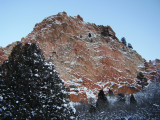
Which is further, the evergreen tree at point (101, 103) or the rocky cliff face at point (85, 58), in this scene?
the rocky cliff face at point (85, 58)

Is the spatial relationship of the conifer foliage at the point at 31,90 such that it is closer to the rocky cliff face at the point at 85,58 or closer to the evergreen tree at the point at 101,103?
the evergreen tree at the point at 101,103

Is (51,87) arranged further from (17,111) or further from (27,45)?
(27,45)

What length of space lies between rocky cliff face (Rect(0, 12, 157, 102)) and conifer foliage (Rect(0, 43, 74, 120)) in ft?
89.8

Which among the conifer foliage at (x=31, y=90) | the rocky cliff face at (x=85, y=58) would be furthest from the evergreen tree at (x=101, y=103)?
the conifer foliage at (x=31, y=90)

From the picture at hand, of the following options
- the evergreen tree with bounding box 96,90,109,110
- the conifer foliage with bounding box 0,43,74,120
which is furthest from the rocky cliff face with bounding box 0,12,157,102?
the conifer foliage with bounding box 0,43,74,120

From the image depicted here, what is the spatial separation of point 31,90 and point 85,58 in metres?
38.7

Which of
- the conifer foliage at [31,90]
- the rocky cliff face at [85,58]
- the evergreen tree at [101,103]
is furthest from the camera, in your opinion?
the rocky cliff face at [85,58]

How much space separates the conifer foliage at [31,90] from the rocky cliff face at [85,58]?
1077 inches

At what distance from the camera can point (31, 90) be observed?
8531mm

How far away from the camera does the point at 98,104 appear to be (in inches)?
1017

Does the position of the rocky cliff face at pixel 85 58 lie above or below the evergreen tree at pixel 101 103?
above

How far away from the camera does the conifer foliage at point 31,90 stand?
810cm

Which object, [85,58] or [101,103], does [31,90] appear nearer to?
[101,103]

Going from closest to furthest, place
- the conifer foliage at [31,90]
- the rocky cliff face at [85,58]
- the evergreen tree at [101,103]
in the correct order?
the conifer foliage at [31,90] < the evergreen tree at [101,103] < the rocky cliff face at [85,58]
